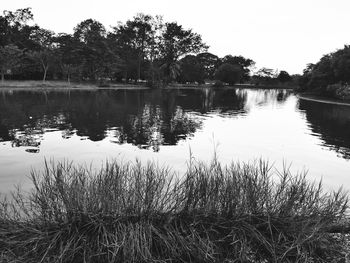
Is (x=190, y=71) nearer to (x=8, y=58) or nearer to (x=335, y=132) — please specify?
(x=8, y=58)

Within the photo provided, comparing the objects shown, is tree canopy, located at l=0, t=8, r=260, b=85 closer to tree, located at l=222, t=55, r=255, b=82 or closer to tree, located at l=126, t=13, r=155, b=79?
tree, located at l=126, t=13, r=155, b=79

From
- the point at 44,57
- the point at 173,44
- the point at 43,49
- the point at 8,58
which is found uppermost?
the point at 173,44

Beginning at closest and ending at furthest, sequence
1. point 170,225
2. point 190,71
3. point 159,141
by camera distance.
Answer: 1. point 170,225
2. point 159,141
3. point 190,71

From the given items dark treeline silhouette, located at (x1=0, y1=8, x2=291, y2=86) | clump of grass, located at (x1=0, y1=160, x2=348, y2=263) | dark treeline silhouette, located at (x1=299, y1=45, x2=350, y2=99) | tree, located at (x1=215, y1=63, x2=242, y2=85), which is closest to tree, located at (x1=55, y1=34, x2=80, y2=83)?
dark treeline silhouette, located at (x1=0, y1=8, x2=291, y2=86)

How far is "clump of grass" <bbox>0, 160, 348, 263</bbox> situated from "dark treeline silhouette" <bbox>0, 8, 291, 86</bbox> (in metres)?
70.4

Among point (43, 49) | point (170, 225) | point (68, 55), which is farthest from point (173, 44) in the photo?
point (170, 225)

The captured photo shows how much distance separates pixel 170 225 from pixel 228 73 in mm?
136258

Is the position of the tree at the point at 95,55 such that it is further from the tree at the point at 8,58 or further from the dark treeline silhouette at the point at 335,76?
the dark treeline silhouette at the point at 335,76

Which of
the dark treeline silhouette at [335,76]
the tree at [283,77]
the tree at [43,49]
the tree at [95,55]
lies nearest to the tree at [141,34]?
the tree at [95,55]

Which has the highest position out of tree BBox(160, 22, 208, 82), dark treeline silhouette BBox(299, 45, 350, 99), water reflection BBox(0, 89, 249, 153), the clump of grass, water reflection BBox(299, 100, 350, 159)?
tree BBox(160, 22, 208, 82)

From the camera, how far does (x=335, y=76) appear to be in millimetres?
66625

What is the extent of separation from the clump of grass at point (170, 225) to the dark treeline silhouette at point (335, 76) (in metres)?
59.4

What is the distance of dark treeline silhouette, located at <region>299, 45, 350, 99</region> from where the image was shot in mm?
60812

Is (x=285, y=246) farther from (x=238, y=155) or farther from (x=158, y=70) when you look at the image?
(x=158, y=70)
